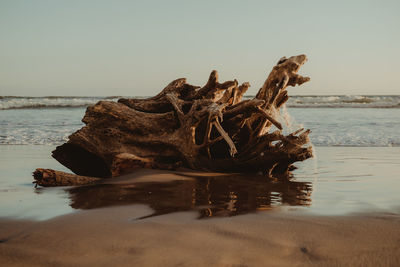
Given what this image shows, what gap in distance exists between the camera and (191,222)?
3516mm

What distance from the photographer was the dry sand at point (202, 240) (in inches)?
106

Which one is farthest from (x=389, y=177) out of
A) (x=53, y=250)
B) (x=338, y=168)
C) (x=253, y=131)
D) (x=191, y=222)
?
(x=53, y=250)

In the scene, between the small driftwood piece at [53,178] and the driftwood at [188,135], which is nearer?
the small driftwood piece at [53,178]

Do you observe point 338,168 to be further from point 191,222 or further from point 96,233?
point 96,233

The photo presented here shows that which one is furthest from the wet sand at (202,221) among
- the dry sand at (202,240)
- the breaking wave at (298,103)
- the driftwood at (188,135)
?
the breaking wave at (298,103)

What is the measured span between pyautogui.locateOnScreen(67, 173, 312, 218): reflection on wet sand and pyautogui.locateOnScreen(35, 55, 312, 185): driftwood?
13.6 inches

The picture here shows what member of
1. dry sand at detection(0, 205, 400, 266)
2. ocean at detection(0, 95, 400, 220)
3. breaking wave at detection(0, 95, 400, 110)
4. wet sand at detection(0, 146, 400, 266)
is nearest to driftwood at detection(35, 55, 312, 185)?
wet sand at detection(0, 146, 400, 266)

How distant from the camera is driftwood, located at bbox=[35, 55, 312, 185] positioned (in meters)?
5.81

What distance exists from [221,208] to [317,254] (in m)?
1.39

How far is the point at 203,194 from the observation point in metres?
4.78

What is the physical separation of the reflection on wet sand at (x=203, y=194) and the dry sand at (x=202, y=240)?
36 cm

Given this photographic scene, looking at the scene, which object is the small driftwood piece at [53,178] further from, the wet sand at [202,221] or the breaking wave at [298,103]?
the breaking wave at [298,103]

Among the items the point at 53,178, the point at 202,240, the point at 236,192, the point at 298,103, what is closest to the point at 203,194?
the point at 236,192

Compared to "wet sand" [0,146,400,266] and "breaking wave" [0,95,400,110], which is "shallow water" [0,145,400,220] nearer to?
"wet sand" [0,146,400,266]
